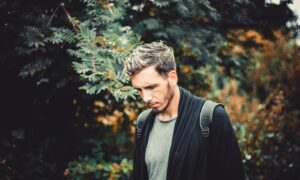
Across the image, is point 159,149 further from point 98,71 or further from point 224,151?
point 98,71

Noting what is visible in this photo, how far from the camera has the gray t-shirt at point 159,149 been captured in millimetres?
1958

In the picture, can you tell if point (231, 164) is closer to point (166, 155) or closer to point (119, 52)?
point (166, 155)

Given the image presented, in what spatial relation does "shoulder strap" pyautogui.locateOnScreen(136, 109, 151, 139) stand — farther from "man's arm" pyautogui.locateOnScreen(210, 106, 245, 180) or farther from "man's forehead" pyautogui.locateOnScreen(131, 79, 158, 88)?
"man's arm" pyautogui.locateOnScreen(210, 106, 245, 180)

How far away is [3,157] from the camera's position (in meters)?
2.97

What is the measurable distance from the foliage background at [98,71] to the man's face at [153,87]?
122mm

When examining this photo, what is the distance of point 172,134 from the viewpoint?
2.00 m

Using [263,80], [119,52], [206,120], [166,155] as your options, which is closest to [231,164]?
[206,120]

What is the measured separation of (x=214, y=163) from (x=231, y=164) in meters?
0.10

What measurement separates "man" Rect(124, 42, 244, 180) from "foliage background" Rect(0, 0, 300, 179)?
0.20 metres

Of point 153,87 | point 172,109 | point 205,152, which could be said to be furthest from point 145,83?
point 205,152

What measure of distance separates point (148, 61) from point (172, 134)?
50cm

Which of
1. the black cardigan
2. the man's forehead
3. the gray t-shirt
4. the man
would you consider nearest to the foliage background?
the man's forehead

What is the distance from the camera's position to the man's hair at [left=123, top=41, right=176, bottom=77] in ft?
6.55

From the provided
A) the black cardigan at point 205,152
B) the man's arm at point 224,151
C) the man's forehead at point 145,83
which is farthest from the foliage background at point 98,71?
the man's arm at point 224,151
